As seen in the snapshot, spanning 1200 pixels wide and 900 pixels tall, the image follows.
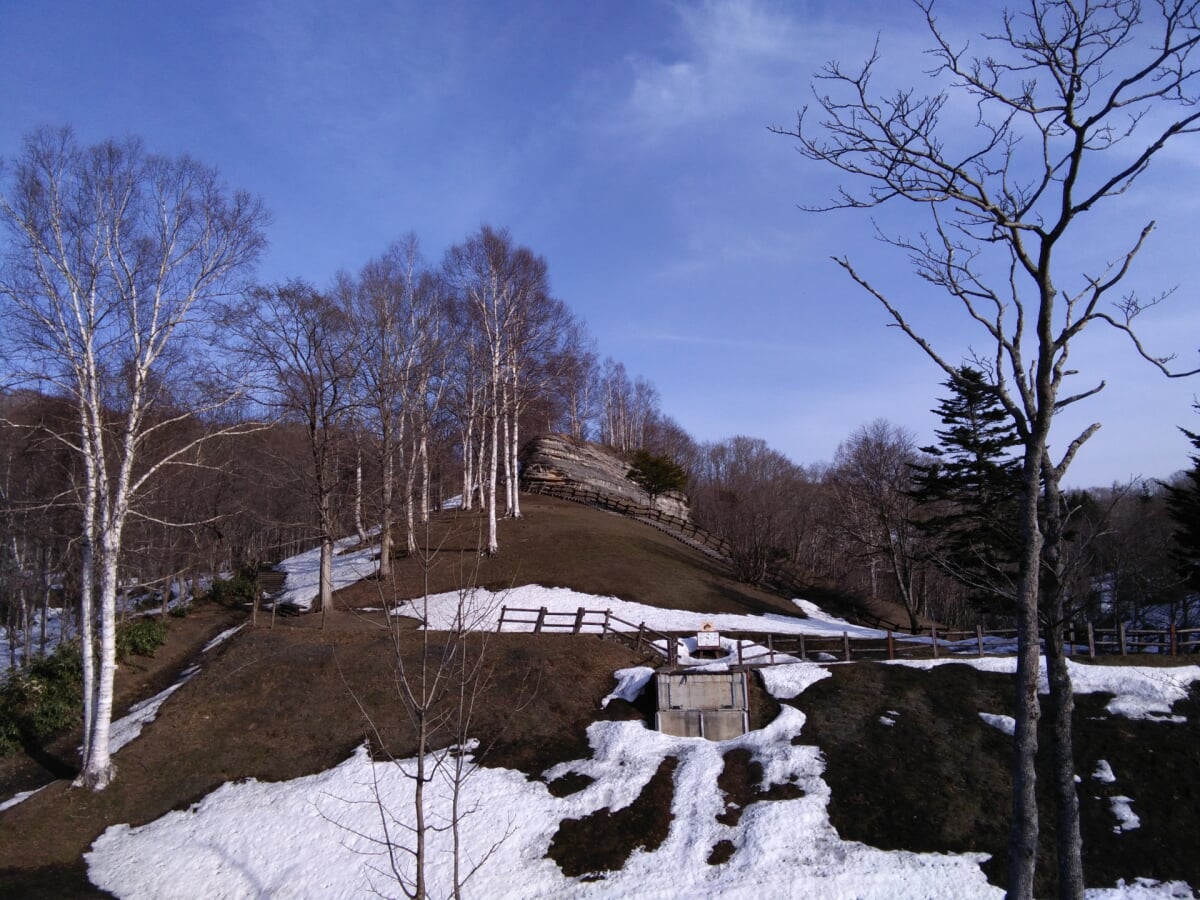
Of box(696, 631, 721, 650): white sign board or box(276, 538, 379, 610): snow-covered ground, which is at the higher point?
box(276, 538, 379, 610): snow-covered ground

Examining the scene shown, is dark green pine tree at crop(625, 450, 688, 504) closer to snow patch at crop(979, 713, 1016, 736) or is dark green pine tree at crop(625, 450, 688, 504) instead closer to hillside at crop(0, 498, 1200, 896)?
hillside at crop(0, 498, 1200, 896)

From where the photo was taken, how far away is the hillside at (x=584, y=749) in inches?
546

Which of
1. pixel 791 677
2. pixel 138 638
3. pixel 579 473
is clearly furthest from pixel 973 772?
pixel 579 473

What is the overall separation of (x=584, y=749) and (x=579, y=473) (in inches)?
1561

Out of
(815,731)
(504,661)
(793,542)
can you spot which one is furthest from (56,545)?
(793,542)

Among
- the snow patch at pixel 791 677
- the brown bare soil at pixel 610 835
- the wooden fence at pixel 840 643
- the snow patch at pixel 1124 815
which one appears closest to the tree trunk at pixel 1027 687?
the brown bare soil at pixel 610 835

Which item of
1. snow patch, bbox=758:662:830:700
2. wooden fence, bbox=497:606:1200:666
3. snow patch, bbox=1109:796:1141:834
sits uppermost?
wooden fence, bbox=497:606:1200:666

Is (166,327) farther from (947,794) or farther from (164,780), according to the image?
(947,794)

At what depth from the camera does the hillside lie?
13.9 meters

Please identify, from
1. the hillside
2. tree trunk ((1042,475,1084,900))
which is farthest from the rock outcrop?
tree trunk ((1042,475,1084,900))

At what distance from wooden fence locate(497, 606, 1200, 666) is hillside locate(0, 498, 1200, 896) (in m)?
1.11

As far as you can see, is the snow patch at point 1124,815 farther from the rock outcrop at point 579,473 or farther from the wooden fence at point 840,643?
the rock outcrop at point 579,473

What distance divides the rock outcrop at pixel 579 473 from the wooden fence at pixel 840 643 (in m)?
26.6

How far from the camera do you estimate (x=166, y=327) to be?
16.3 meters
